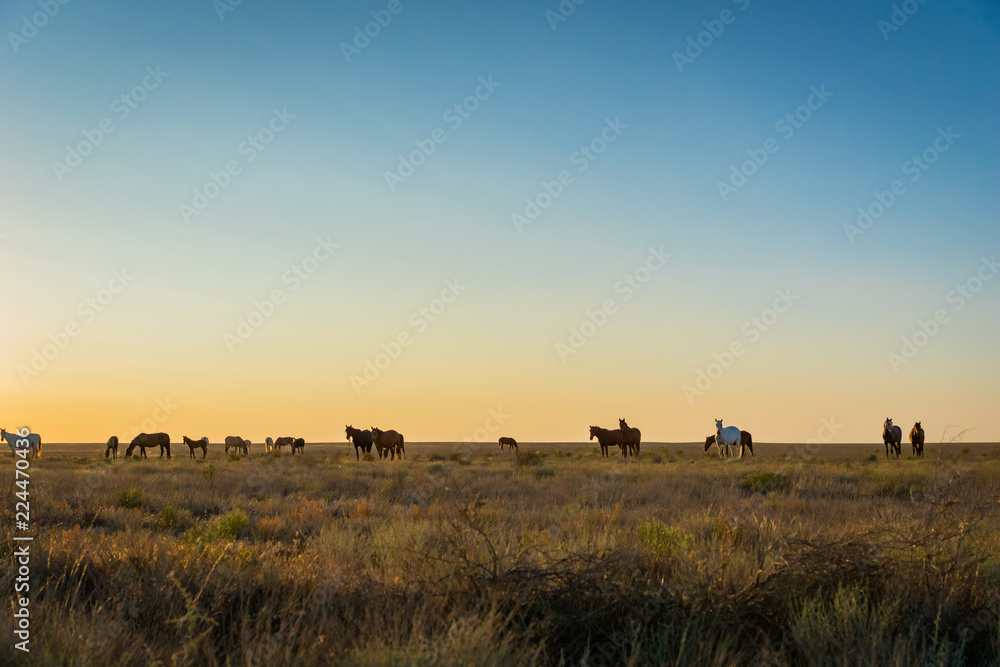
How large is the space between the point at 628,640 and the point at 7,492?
39.8 ft

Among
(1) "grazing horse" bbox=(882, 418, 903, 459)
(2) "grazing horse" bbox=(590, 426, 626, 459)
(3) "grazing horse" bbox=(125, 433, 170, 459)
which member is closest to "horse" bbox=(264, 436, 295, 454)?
(3) "grazing horse" bbox=(125, 433, 170, 459)

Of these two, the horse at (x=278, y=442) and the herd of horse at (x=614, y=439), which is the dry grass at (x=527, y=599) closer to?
the herd of horse at (x=614, y=439)

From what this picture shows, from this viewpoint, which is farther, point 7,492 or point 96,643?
point 7,492

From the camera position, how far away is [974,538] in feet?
24.1

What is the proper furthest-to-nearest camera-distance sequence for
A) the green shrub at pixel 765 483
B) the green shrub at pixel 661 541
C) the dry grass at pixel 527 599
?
the green shrub at pixel 765 483
the green shrub at pixel 661 541
the dry grass at pixel 527 599

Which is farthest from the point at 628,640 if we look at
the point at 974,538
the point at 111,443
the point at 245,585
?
the point at 111,443

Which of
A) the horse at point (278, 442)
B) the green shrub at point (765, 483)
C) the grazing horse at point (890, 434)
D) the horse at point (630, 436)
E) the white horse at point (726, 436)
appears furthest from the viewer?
the horse at point (278, 442)

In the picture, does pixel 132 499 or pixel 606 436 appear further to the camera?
pixel 606 436

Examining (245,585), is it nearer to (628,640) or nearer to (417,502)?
(628,640)

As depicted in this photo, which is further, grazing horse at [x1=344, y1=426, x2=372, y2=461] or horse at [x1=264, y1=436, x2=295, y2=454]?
horse at [x1=264, y1=436, x2=295, y2=454]

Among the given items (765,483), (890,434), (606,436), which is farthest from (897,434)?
(765,483)

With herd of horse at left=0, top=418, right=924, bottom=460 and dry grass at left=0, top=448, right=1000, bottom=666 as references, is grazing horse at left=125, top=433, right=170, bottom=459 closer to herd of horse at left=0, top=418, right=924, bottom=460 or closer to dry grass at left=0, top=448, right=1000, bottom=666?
herd of horse at left=0, top=418, right=924, bottom=460

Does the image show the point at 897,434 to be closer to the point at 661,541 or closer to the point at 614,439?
the point at 614,439

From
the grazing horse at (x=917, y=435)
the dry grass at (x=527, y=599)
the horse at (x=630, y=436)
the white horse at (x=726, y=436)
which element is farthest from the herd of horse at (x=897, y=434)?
the dry grass at (x=527, y=599)
